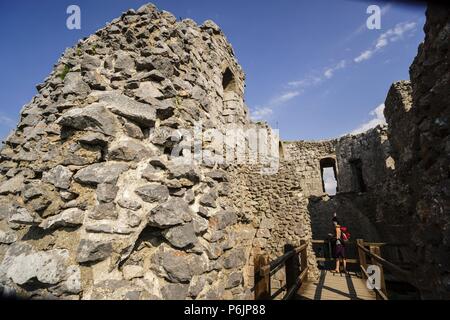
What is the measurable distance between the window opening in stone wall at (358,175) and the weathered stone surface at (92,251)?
47.4 ft

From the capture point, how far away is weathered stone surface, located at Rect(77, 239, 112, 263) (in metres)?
1.62

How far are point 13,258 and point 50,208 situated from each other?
44 centimetres

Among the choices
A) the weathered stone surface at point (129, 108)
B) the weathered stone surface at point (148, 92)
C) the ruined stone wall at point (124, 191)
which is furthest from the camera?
the weathered stone surface at point (148, 92)

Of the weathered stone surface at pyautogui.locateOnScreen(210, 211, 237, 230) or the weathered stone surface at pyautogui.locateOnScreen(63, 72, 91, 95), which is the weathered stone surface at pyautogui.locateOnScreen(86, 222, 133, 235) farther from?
the weathered stone surface at pyautogui.locateOnScreen(63, 72, 91, 95)

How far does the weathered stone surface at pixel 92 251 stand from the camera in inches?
63.9

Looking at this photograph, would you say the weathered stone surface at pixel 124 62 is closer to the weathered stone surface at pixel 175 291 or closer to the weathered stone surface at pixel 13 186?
the weathered stone surface at pixel 13 186

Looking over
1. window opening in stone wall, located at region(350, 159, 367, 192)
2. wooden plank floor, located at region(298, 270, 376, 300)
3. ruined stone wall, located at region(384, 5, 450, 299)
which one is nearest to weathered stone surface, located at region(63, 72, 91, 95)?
ruined stone wall, located at region(384, 5, 450, 299)

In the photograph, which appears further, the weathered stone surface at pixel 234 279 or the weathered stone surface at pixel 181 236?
the weathered stone surface at pixel 234 279

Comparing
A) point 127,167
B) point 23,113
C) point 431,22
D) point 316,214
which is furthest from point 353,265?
point 23,113

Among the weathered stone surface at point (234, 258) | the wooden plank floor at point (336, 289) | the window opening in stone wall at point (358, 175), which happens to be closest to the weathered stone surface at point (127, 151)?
the weathered stone surface at point (234, 258)

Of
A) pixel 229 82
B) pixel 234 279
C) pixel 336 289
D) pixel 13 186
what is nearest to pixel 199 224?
pixel 234 279

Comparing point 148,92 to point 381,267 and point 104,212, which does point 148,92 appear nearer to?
point 104,212
